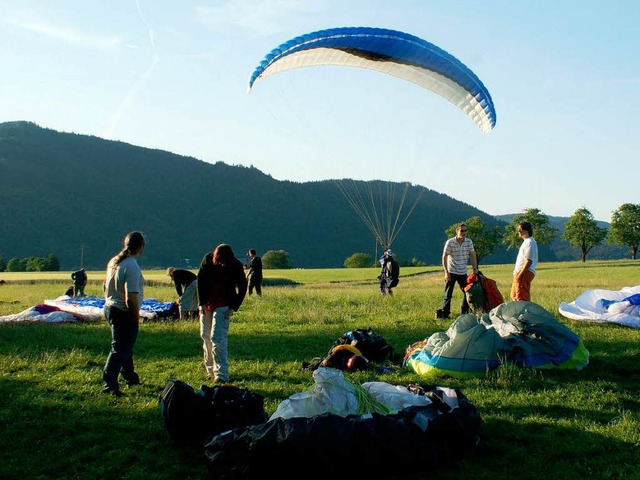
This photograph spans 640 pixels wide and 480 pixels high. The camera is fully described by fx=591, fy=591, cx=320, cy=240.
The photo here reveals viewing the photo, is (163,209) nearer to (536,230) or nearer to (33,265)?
(33,265)

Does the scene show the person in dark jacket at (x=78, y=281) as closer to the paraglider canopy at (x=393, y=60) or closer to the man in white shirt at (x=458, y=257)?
the paraglider canopy at (x=393, y=60)

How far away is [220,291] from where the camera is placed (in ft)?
23.8

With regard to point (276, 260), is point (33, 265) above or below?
below

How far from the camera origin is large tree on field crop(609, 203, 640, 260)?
235 feet

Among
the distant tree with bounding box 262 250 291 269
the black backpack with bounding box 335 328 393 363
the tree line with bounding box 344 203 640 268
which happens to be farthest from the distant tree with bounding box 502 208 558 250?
the black backpack with bounding box 335 328 393 363

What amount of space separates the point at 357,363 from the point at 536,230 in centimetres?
7325

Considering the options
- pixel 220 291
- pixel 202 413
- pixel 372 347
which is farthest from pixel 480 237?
pixel 202 413

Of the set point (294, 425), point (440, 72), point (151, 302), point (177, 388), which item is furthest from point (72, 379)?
point (440, 72)

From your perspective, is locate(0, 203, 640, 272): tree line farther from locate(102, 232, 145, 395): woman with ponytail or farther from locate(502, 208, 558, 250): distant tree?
locate(102, 232, 145, 395): woman with ponytail

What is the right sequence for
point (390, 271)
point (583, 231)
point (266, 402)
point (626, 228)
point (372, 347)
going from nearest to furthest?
point (266, 402)
point (372, 347)
point (390, 271)
point (626, 228)
point (583, 231)

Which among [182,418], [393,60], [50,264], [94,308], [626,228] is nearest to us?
[182,418]

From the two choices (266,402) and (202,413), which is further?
(266,402)

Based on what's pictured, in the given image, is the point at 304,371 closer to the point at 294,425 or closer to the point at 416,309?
the point at 294,425

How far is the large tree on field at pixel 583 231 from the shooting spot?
243 ft
